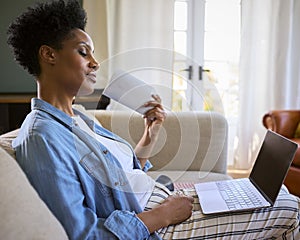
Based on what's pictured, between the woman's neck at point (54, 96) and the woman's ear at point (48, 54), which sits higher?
the woman's ear at point (48, 54)

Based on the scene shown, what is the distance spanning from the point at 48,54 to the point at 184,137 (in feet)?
2.97

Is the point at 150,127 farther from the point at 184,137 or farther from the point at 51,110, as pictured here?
the point at 51,110

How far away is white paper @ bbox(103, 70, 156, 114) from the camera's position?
3.63 ft

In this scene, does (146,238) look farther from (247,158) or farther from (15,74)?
(247,158)

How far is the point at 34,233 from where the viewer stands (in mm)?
630


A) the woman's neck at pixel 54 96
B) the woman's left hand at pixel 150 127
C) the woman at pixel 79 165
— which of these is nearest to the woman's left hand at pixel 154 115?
the woman's left hand at pixel 150 127

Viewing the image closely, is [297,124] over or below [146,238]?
below

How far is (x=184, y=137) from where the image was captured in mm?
1678

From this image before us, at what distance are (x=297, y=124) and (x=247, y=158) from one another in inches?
24.4

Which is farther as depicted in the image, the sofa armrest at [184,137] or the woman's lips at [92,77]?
the sofa armrest at [184,137]

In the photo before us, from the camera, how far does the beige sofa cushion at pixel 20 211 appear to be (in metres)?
0.61

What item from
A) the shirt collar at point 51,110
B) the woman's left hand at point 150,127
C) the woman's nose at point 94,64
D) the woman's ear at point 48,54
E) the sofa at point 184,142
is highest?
the woman's ear at point 48,54

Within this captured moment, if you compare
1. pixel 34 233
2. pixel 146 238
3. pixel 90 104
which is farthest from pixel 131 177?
pixel 90 104

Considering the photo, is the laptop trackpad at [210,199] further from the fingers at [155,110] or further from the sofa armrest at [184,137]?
the sofa armrest at [184,137]
